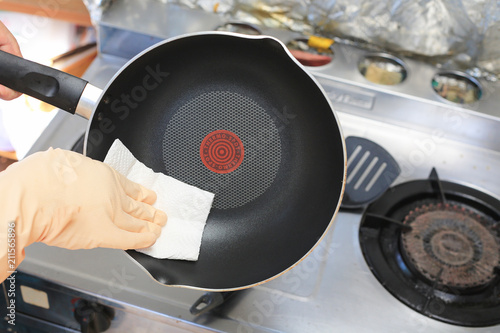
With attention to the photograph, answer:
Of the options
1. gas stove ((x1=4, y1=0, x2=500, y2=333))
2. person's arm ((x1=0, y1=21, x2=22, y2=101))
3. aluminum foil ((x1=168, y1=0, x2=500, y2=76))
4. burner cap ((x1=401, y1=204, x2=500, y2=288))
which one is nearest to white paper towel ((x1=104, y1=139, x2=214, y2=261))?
gas stove ((x1=4, y1=0, x2=500, y2=333))

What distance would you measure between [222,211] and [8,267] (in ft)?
1.14

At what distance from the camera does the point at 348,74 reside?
3.67 feet

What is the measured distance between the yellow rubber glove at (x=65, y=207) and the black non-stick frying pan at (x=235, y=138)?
0.30 ft

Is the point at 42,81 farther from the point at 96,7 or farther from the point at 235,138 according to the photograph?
the point at 96,7

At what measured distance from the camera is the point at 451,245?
3.17 feet

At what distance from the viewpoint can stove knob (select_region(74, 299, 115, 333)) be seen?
87 cm

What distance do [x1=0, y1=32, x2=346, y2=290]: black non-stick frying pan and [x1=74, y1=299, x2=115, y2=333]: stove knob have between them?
0.21 meters

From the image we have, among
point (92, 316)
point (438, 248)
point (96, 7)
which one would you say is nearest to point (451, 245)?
point (438, 248)

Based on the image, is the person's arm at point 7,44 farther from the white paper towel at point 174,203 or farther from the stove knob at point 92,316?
the stove knob at point 92,316

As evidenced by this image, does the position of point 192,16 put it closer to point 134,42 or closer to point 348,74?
point 134,42

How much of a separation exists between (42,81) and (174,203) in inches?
11.2

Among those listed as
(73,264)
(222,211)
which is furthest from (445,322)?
(73,264)

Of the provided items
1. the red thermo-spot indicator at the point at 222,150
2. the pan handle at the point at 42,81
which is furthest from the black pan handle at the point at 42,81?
the red thermo-spot indicator at the point at 222,150

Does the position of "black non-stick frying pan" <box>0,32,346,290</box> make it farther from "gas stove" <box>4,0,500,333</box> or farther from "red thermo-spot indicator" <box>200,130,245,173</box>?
"gas stove" <box>4,0,500,333</box>
